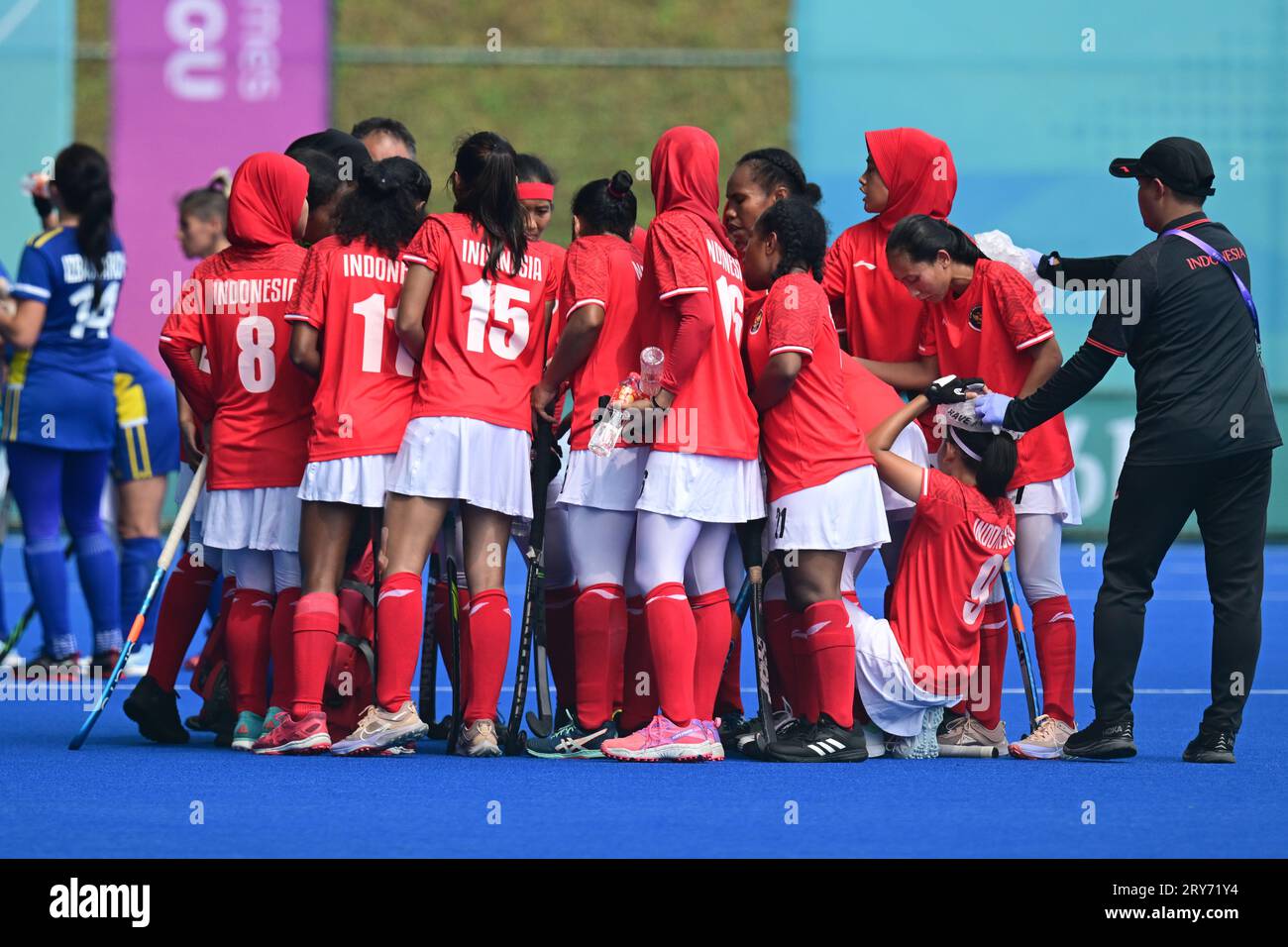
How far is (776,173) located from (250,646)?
247 cm

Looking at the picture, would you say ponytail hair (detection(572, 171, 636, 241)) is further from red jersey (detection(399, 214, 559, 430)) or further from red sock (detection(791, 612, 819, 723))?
red sock (detection(791, 612, 819, 723))

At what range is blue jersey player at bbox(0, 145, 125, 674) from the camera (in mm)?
8875

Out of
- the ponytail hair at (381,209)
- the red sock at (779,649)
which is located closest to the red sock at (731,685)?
the red sock at (779,649)

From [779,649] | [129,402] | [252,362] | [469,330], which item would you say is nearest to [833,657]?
[779,649]

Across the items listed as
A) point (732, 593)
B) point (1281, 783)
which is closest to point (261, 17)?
point (732, 593)

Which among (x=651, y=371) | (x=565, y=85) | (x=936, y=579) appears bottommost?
(x=936, y=579)

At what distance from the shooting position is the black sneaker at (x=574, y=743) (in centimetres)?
650

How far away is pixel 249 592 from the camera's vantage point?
686 centimetres

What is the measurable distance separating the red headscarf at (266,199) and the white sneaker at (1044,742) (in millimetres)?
3061

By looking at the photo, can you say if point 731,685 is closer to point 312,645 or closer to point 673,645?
point 673,645

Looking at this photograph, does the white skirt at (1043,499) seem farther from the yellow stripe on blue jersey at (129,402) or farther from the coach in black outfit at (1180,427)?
the yellow stripe on blue jersey at (129,402)

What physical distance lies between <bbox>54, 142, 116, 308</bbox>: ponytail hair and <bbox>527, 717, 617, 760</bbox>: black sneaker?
3591 millimetres

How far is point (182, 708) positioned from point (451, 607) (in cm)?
185

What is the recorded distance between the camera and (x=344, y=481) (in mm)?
6500
